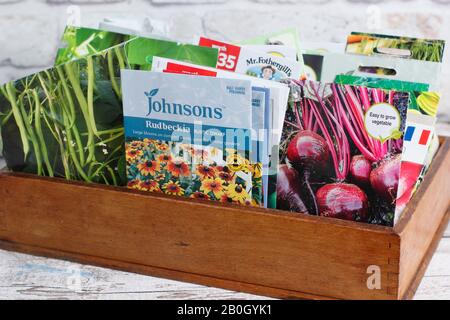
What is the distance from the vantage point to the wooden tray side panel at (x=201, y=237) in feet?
3.12

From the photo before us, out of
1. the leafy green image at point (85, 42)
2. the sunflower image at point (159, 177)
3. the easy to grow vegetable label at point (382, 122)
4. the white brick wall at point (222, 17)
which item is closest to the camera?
the easy to grow vegetable label at point (382, 122)

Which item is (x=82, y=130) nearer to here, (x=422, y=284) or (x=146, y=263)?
(x=146, y=263)

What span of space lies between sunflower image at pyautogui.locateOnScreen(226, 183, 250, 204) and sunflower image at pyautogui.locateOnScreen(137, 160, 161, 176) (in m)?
0.10

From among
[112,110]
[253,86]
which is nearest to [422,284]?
[253,86]

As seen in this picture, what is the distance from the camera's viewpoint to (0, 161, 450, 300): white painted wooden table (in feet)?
3.35

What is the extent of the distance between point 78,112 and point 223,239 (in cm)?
26

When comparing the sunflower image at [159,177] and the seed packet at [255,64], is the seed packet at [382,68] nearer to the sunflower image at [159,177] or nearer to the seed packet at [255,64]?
the seed packet at [255,64]

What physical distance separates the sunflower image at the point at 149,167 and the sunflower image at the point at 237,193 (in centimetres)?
10

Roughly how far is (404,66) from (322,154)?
24 cm

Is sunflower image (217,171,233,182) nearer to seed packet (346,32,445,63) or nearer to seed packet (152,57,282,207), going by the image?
seed packet (152,57,282,207)

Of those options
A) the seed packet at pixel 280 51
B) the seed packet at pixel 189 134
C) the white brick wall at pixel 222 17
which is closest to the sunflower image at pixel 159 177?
the seed packet at pixel 189 134

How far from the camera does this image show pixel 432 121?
1.04 meters

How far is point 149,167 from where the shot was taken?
1.04 m

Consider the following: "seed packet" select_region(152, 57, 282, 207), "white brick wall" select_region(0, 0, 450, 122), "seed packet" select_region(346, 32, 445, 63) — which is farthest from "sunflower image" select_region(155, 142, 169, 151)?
"white brick wall" select_region(0, 0, 450, 122)
